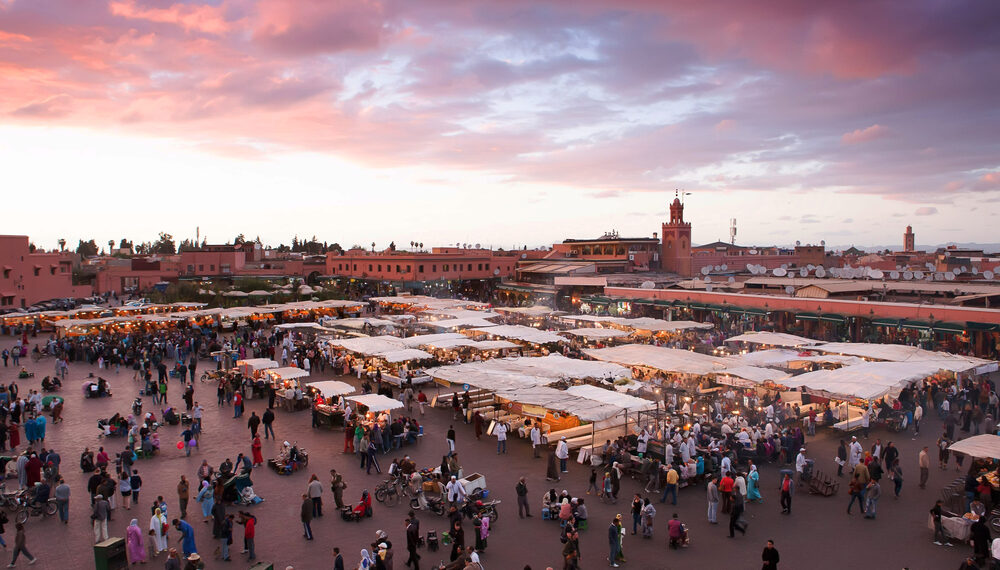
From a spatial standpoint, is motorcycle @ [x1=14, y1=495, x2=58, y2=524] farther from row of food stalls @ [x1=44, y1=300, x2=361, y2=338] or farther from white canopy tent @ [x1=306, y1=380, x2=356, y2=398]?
row of food stalls @ [x1=44, y1=300, x2=361, y2=338]

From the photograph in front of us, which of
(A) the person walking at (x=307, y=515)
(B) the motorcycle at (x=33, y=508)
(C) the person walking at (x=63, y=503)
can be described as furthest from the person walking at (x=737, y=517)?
(B) the motorcycle at (x=33, y=508)

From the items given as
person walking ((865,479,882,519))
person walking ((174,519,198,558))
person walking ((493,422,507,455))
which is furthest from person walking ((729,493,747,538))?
person walking ((174,519,198,558))

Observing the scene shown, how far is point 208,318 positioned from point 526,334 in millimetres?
21001

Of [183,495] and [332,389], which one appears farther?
[332,389]

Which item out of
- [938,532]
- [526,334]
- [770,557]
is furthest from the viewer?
[526,334]

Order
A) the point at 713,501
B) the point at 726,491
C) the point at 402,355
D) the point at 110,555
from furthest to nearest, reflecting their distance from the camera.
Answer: the point at 402,355
the point at 726,491
the point at 713,501
the point at 110,555

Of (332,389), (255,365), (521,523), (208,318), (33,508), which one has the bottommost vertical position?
(521,523)

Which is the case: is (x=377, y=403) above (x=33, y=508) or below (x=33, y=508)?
above

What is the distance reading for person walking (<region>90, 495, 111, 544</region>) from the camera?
10.1 metres

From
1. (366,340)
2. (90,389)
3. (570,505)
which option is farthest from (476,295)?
(570,505)

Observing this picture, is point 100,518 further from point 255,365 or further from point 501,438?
point 255,365

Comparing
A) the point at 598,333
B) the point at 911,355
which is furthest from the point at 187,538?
the point at 911,355

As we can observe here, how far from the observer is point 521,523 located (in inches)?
435

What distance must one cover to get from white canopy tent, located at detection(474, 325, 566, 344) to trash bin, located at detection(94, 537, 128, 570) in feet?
57.7
